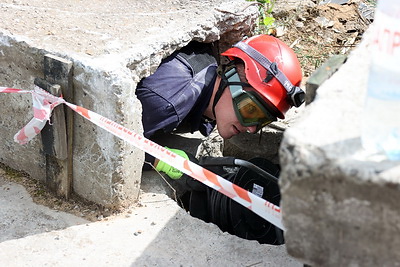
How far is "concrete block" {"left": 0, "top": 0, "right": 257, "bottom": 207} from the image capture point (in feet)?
11.3

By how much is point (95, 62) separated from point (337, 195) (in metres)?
1.94

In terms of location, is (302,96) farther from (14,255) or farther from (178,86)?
(14,255)

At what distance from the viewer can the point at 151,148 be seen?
3375 millimetres

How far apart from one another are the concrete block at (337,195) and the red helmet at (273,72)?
75.1 inches

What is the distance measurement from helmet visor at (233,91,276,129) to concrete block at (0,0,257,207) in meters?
0.55

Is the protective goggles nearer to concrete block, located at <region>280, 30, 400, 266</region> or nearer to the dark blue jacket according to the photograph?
the dark blue jacket

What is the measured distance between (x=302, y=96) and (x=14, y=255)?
2.14 metres

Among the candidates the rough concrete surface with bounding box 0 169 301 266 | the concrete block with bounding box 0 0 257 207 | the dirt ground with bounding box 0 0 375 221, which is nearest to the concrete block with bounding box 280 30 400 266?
the rough concrete surface with bounding box 0 169 301 266

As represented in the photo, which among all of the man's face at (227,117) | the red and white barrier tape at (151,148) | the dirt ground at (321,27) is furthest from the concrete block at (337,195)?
the dirt ground at (321,27)

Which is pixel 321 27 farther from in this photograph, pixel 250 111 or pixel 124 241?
pixel 124 241

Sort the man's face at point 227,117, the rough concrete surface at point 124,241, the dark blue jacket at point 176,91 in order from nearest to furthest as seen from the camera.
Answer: the rough concrete surface at point 124,241 → the dark blue jacket at point 176,91 → the man's face at point 227,117

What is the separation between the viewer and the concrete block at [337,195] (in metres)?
1.86

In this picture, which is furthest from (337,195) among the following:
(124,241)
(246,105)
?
(246,105)

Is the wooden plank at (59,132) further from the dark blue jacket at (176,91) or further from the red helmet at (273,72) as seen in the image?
the red helmet at (273,72)
